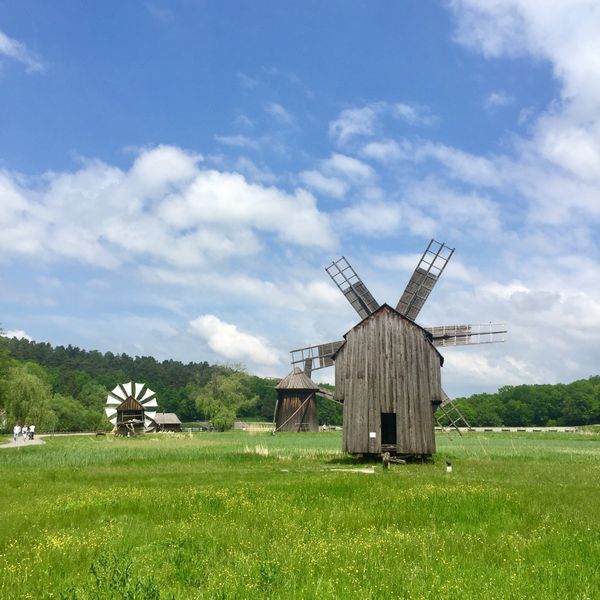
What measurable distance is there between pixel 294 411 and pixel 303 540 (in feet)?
207

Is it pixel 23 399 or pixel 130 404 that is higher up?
pixel 23 399

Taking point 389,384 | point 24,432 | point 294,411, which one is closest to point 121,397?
point 24,432

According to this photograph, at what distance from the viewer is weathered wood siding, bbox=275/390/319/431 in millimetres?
72688

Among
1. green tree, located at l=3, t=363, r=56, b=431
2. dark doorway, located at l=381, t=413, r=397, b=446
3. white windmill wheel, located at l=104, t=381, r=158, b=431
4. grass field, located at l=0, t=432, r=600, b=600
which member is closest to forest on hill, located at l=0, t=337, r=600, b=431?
green tree, located at l=3, t=363, r=56, b=431

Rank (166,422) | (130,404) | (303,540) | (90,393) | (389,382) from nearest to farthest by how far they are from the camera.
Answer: (303,540), (389,382), (130,404), (166,422), (90,393)

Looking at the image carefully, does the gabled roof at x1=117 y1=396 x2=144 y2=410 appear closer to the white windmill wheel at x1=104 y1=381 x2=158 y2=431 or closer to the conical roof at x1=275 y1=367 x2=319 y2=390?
the white windmill wheel at x1=104 y1=381 x2=158 y2=431

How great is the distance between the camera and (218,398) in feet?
346

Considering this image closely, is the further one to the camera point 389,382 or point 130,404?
point 130,404

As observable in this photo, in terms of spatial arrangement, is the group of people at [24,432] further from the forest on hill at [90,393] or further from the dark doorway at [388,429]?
the dark doorway at [388,429]

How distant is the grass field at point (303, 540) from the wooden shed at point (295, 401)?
52131 millimetres

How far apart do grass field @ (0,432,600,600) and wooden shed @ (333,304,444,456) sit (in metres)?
10.3

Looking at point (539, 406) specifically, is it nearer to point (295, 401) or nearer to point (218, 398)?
point (218, 398)

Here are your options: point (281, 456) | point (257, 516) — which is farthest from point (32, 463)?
point (257, 516)

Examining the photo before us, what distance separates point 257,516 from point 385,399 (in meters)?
19.3
